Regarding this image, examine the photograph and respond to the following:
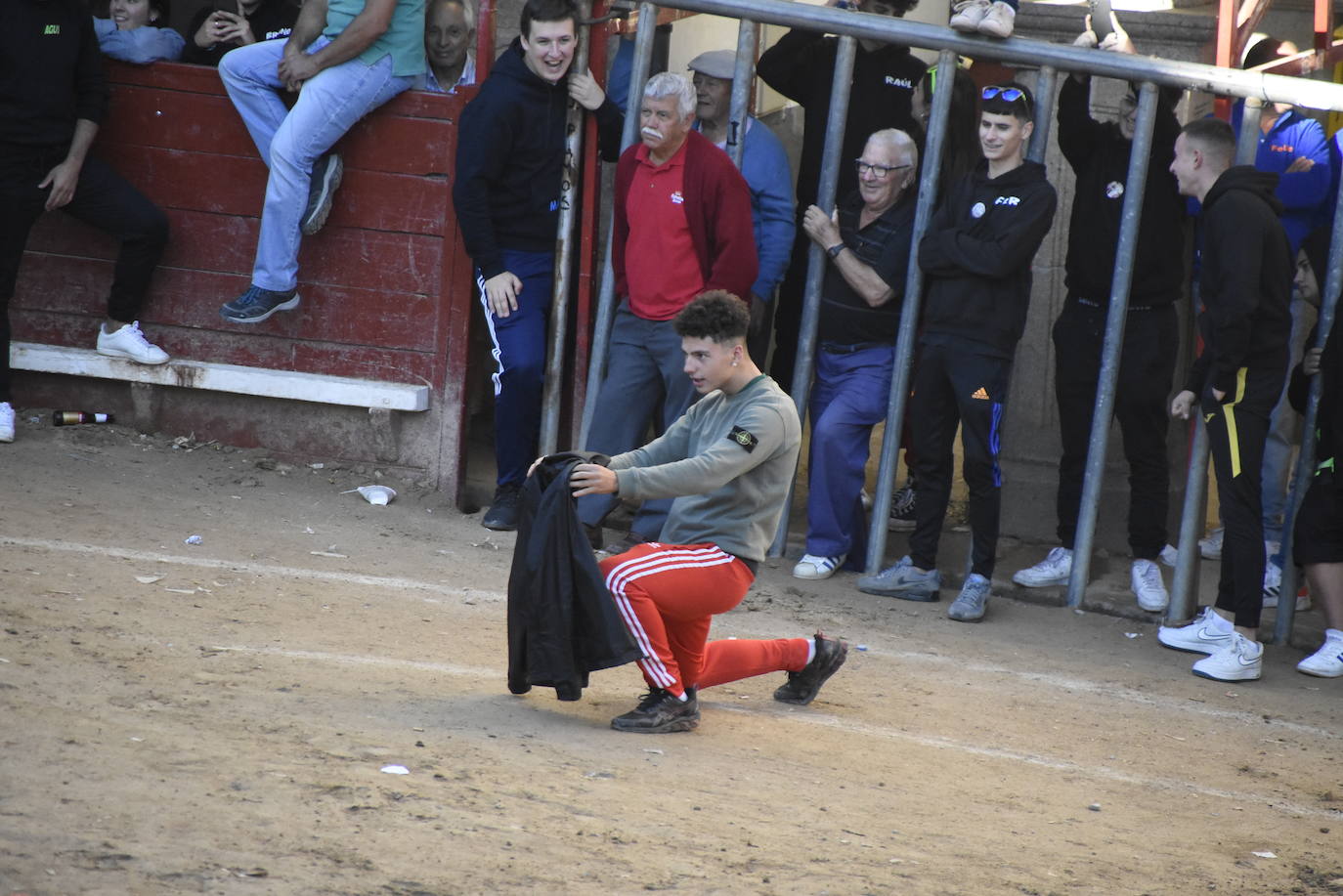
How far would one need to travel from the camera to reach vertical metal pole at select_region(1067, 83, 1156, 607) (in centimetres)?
741

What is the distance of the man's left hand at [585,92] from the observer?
7934 mm

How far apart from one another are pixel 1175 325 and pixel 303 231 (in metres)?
4.45

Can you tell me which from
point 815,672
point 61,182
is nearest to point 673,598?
point 815,672

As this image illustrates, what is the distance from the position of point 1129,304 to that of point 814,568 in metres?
1.99

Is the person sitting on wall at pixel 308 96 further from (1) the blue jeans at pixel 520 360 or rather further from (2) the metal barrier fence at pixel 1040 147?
(2) the metal barrier fence at pixel 1040 147

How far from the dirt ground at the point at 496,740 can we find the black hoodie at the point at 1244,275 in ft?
4.66

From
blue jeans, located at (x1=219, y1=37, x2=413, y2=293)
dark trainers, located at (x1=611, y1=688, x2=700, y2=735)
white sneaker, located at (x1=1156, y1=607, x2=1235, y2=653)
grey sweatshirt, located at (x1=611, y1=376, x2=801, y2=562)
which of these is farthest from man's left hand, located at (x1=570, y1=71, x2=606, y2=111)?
white sneaker, located at (x1=1156, y1=607, x2=1235, y2=653)

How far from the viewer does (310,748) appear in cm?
450

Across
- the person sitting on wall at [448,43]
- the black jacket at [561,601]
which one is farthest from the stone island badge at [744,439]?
the person sitting on wall at [448,43]

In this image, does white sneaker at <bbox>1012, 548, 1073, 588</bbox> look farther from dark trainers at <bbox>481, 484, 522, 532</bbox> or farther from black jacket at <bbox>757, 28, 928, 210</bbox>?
dark trainers at <bbox>481, 484, 522, 532</bbox>

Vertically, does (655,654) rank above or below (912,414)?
below

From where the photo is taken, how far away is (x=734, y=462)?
202 inches

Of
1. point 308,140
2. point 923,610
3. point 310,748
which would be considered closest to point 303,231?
point 308,140

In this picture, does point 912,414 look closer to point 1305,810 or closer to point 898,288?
point 898,288
